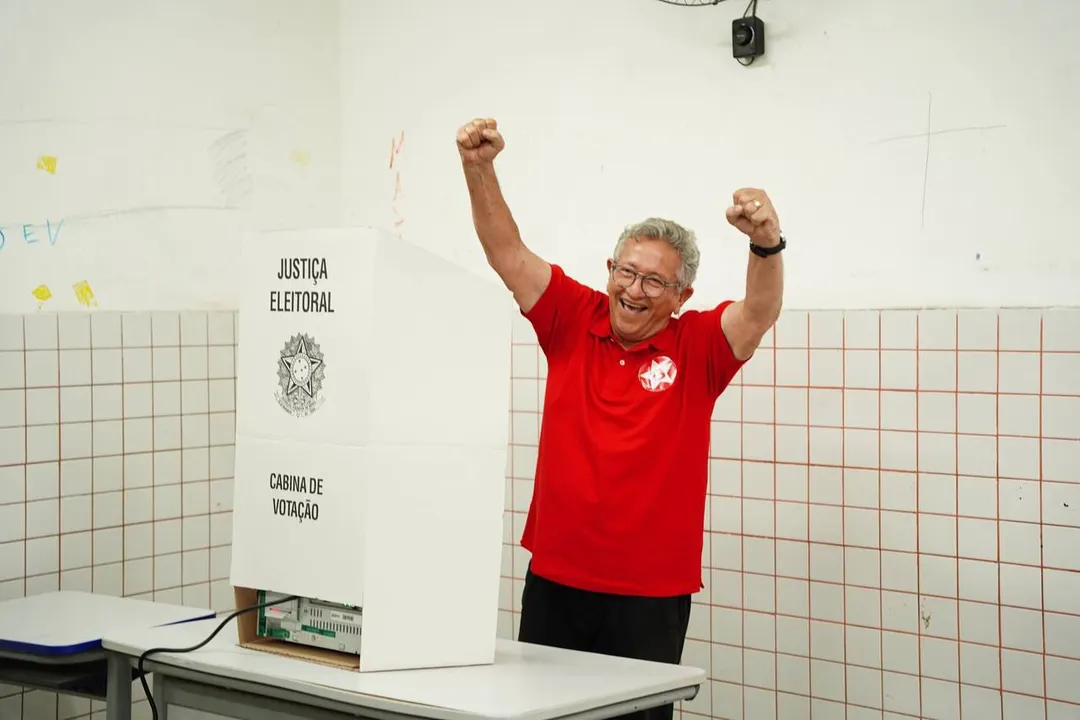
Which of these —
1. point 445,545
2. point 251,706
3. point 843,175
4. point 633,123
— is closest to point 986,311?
point 843,175

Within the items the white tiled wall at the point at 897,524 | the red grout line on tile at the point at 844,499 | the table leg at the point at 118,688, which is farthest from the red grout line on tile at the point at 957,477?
the table leg at the point at 118,688

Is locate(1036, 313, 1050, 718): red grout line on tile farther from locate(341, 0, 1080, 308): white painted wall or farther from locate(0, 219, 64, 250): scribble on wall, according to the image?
locate(0, 219, 64, 250): scribble on wall

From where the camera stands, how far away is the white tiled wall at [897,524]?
2660 millimetres

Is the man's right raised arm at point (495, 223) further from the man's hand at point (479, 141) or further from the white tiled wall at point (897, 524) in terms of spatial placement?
the white tiled wall at point (897, 524)

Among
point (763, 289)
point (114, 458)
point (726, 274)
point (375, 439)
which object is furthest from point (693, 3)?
point (114, 458)

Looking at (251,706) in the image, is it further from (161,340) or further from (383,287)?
(161,340)

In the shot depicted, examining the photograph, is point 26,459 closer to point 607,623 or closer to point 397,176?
point 397,176

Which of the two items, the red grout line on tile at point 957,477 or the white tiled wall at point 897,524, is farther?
the red grout line on tile at point 957,477

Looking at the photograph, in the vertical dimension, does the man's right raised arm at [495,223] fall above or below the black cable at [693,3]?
below

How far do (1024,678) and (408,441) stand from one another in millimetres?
1812

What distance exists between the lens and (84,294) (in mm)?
3131

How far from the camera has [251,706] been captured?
6.26ft

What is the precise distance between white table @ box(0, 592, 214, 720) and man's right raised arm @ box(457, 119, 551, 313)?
100cm

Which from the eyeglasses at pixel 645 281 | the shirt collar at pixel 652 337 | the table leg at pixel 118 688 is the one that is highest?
the eyeglasses at pixel 645 281
